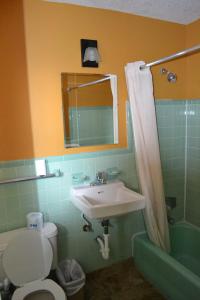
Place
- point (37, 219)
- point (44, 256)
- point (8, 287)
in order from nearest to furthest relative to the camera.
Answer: point (8, 287) → point (44, 256) → point (37, 219)

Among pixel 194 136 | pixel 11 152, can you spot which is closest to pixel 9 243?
pixel 11 152

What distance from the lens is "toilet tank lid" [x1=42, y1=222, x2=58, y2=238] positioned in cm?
180

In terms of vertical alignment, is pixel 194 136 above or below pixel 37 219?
above

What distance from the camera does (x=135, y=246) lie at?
2400mm

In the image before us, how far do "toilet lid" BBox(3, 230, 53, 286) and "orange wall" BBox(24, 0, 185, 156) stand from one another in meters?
0.67

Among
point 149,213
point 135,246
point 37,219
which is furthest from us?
point 135,246

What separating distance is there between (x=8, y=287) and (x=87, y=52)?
1911 millimetres

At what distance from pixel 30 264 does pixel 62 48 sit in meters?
1.72

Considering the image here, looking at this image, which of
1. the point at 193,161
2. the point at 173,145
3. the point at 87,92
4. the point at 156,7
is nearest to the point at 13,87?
the point at 87,92

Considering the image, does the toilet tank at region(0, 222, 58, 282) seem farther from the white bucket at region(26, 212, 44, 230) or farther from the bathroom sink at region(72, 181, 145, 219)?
the bathroom sink at region(72, 181, 145, 219)

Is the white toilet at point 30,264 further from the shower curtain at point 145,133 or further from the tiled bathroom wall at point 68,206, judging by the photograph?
the shower curtain at point 145,133

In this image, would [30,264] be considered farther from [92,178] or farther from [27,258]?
[92,178]

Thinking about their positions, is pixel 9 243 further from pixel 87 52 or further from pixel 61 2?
pixel 61 2

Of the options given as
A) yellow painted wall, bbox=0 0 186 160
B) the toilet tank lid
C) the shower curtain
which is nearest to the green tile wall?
the shower curtain
